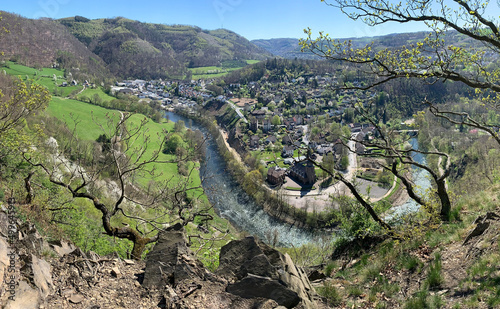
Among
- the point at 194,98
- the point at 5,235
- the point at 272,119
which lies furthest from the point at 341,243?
the point at 194,98

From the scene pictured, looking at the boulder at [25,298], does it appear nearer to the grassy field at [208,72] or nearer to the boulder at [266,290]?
the boulder at [266,290]

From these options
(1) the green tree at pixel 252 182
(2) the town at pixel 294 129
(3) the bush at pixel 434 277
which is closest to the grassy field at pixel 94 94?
(2) the town at pixel 294 129

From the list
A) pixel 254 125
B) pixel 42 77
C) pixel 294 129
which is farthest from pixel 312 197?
pixel 42 77

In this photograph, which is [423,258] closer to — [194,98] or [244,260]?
[244,260]

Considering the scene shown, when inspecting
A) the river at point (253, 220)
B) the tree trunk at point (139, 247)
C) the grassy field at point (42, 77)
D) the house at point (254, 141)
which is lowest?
the river at point (253, 220)

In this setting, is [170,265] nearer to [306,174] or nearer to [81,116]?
[306,174]

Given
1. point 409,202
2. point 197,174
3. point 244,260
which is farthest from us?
point 197,174
